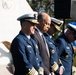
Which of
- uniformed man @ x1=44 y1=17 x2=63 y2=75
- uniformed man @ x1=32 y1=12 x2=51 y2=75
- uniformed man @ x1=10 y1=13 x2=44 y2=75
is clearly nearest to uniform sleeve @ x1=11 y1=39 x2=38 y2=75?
uniformed man @ x1=10 y1=13 x2=44 y2=75

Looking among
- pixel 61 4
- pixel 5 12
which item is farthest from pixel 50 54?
pixel 61 4

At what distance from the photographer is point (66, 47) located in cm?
529

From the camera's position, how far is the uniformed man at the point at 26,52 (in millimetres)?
4027

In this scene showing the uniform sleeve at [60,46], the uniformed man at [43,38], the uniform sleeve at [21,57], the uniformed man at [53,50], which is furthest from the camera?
the uniform sleeve at [60,46]

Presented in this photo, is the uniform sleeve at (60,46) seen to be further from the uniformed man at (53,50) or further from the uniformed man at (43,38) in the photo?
the uniformed man at (43,38)

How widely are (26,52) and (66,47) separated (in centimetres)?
131

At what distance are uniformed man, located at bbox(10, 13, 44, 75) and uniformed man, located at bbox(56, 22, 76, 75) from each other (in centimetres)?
100

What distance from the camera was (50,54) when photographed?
4848mm

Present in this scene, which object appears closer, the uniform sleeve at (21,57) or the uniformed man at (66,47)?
the uniform sleeve at (21,57)

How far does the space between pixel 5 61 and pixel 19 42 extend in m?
1.77

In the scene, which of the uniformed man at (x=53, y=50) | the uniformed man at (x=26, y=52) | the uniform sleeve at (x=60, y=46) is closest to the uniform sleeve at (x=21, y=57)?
the uniformed man at (x=26, y=52)

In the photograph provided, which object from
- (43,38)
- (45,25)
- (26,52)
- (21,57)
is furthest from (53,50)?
(21,57)

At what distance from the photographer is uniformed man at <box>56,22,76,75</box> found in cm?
526

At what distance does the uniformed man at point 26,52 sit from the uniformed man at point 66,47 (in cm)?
100
